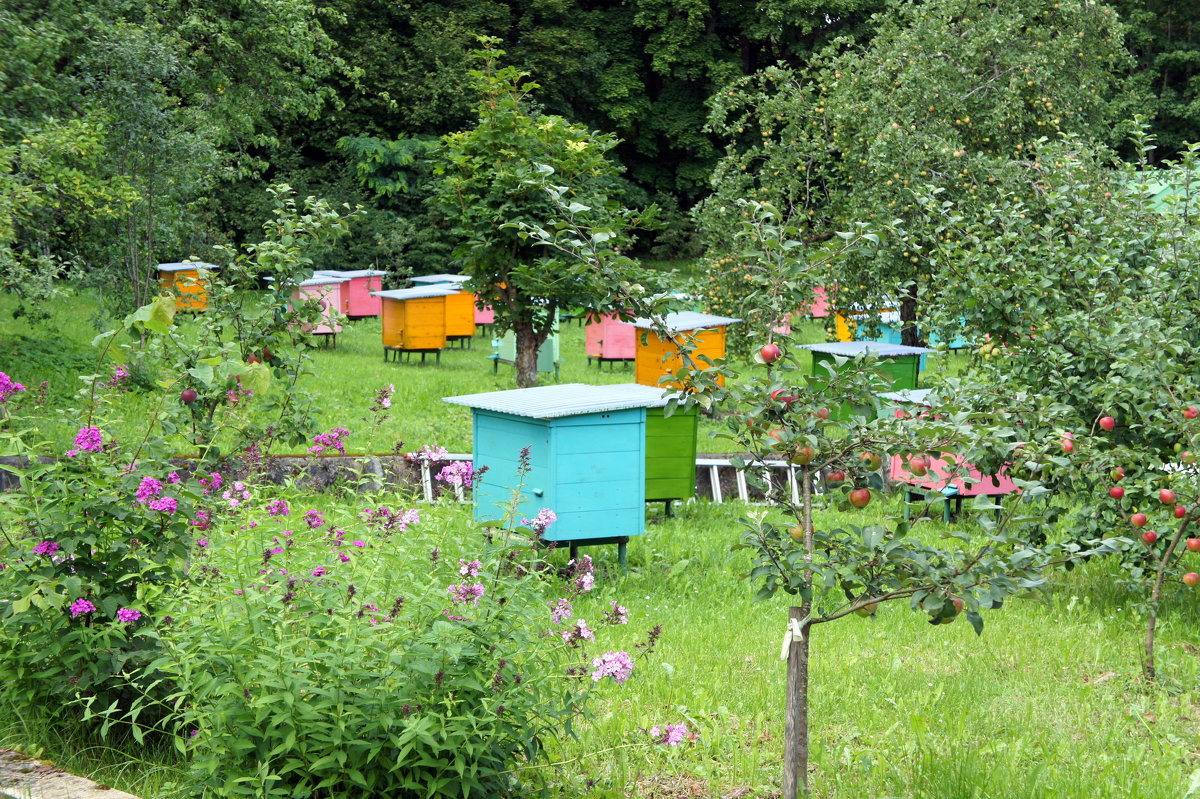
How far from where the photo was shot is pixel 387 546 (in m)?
3.92

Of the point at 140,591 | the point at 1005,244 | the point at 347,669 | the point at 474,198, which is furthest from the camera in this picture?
the point at 474,198

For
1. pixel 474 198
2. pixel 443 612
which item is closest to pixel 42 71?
pixel 474 198

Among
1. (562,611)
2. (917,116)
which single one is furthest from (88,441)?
(917,116)

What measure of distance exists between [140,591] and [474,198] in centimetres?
741

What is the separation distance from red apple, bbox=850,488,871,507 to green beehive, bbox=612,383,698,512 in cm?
A: 547

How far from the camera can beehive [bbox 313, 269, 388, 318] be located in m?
19.7

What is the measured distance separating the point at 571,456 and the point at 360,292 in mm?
13941

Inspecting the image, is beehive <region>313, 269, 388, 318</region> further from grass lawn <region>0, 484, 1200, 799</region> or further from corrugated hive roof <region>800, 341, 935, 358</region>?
grass lawn <region>0, 484, 1200, 799</region>

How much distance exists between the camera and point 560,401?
286 inches

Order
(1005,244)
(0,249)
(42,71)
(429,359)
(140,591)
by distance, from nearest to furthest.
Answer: (140,591), (1005,244), (0,249), (42,71), (429,359)

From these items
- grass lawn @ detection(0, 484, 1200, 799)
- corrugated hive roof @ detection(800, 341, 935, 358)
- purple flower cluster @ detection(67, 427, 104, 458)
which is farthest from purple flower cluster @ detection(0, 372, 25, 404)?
corrugated hive roof @ detection(800, 341, 935, 358)

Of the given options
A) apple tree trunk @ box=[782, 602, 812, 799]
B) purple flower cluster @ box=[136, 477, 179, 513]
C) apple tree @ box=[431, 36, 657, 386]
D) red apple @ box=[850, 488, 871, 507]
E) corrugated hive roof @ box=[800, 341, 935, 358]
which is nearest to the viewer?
red apple @ box=[850, 488, 871, 507]

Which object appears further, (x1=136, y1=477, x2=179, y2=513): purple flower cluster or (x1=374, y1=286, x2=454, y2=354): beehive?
(x1=374, y1=286, x2=454, y2=354): beehive

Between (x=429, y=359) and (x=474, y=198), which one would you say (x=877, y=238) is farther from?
(x=429, y=359)
